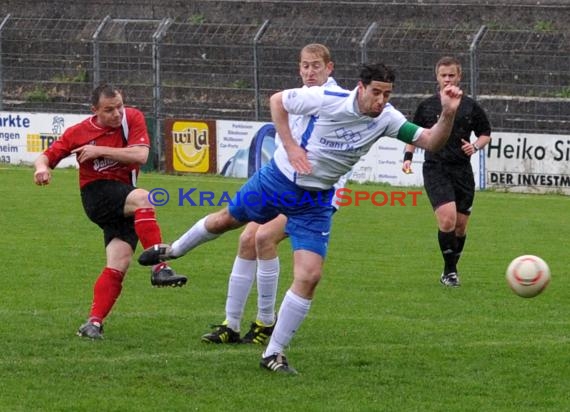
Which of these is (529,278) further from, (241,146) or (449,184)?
(241,146)

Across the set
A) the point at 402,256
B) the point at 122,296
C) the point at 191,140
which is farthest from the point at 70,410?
the point at 191,140

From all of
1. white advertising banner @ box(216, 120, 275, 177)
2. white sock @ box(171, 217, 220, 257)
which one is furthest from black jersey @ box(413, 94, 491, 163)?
Answer: white advertising banner @ box(216, 120, 275, 177)

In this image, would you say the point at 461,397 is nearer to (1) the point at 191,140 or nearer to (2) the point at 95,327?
(2) the point at 95,327

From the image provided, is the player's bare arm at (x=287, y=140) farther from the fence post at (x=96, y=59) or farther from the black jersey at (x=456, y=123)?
the fence post at (x=96, y=59)

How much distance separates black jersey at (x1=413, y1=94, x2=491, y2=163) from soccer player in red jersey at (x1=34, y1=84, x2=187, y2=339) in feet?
13.2

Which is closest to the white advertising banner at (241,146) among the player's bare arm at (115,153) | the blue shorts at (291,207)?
the player's bare arm at (115,153)

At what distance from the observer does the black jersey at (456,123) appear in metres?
11.9

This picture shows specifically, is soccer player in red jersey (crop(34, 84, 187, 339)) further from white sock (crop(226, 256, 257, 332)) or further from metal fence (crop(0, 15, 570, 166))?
metal fence (crop(0, 15, 570, 166))

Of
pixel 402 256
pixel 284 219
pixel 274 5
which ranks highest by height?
pixel 274 5

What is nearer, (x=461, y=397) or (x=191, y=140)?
(x=461, y=397)

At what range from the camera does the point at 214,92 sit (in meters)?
28.1

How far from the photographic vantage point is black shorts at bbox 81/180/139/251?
8477 millimetres

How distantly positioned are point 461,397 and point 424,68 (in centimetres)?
1925

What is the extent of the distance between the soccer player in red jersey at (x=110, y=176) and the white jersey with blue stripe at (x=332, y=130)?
4.23 ft
